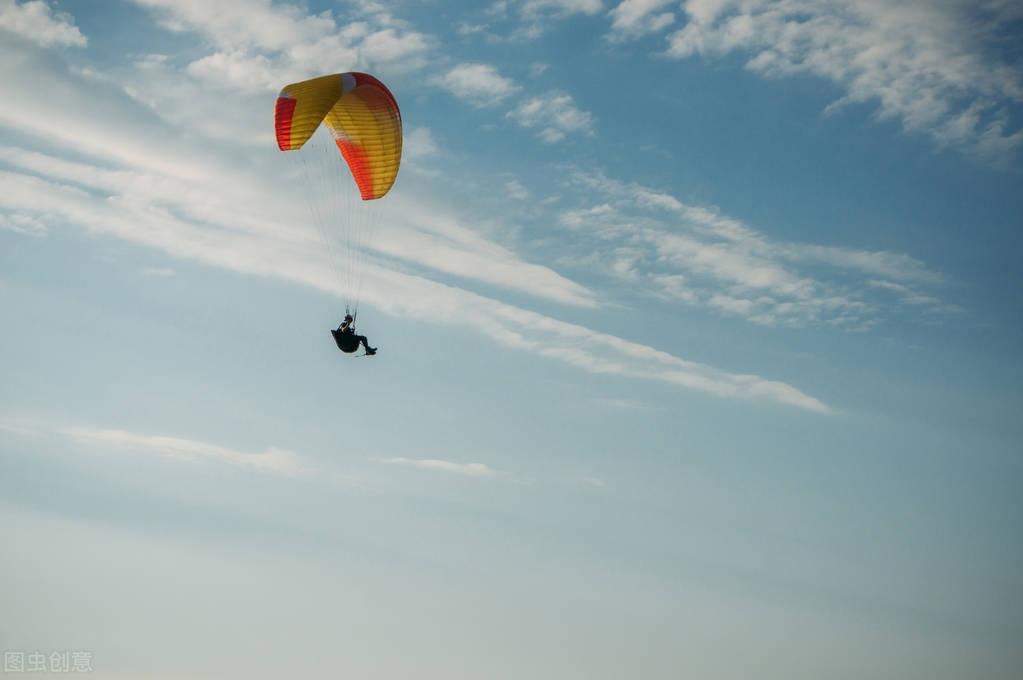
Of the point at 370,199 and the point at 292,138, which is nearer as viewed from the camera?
the point at 292,138

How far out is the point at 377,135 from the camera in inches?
2347

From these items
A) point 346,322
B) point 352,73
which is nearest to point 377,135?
point 352,73

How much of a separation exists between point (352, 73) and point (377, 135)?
3.22 metres

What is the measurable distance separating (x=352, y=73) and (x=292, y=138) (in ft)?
17.8

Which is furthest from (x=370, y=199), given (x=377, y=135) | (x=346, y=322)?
(x=346, y=322)

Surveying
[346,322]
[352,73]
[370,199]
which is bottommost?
[346,322]

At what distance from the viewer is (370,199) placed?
60656 mm

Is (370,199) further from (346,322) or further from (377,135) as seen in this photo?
(346,322)

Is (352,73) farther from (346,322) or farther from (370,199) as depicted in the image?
(346,322)

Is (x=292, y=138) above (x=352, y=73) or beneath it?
beneath

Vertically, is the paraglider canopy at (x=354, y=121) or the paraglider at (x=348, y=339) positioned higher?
the paraglider canopy at (x=354, y=121)

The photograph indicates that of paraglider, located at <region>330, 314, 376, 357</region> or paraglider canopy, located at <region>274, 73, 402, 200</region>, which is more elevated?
paraglider canopy, located at <region>274, 73, 402, 200</region>

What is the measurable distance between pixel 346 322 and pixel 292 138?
29.1 feet

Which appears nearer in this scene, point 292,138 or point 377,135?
point 292,138
